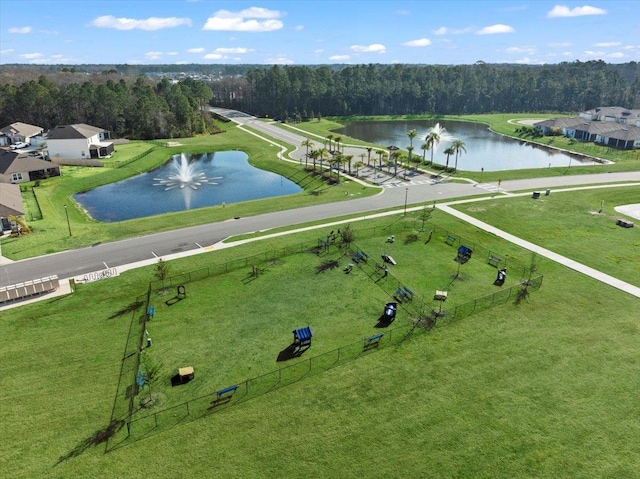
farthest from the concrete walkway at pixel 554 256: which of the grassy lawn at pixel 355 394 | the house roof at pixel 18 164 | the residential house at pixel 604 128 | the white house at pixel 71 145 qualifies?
the white house at pixel 71 145

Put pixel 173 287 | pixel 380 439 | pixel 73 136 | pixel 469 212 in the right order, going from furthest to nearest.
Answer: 1. pixel 73 136
2. pixel 469 212
3. pixel 173 287
4. pixel 380 439

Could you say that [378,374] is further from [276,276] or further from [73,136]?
[73,136]

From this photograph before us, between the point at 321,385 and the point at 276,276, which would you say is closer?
the point at 321,385

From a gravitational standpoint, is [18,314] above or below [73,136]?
below

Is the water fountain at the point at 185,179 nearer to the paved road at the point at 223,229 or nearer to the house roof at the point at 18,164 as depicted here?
the house roof at the point at 18,164

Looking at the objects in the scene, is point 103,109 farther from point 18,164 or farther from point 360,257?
point 360,257

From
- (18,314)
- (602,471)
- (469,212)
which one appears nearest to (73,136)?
(18,314)
